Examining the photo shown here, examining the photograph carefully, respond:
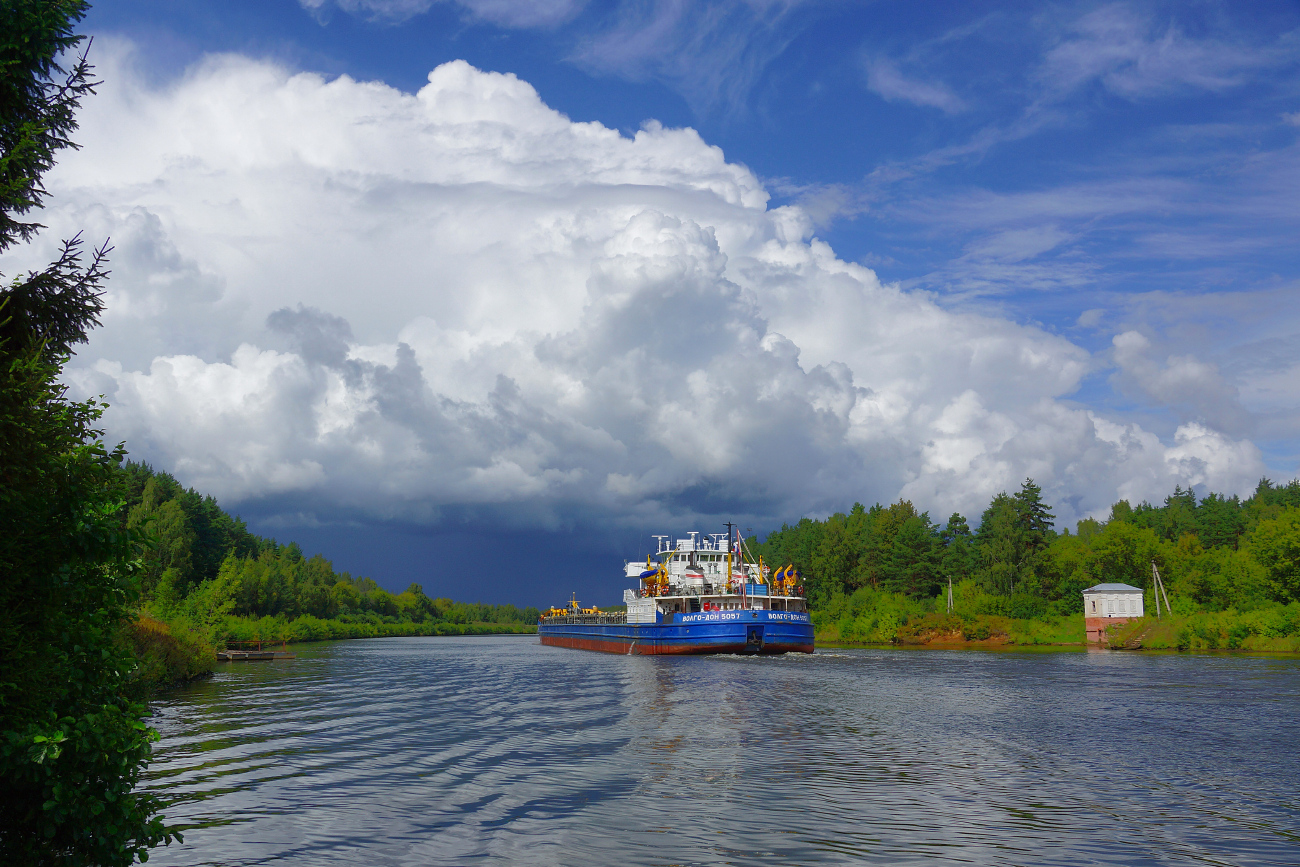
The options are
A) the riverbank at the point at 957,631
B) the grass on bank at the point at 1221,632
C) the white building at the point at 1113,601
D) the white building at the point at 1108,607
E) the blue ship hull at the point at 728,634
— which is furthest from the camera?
the riverbank at the point at 957,631

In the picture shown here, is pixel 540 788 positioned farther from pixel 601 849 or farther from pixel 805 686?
pixel 805 686

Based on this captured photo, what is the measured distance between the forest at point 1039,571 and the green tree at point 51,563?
99.4 metres

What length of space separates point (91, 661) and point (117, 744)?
135cm

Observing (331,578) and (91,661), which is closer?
(91,661)

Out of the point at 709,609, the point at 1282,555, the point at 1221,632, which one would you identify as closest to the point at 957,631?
the point at 1221,632

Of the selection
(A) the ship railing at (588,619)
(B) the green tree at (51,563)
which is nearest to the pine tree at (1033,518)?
(A) the ship railing at (588,619)

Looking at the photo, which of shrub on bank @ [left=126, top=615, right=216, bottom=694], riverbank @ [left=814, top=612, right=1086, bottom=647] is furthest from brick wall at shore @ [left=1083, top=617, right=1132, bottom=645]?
shrub on bank @ [left=126, top=615, right=216, bottom=694]

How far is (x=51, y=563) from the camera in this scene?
31.8 feet

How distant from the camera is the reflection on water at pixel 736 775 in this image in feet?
55.2

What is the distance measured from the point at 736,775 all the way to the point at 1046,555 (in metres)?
127

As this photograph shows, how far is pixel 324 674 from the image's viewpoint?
209 feet

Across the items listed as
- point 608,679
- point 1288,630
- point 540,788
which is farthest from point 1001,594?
point 540,788

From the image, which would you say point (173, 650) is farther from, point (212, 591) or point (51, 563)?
point (51, 563)

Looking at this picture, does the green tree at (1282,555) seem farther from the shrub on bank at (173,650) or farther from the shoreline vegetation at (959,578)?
the shrub on bank at (173,650)
